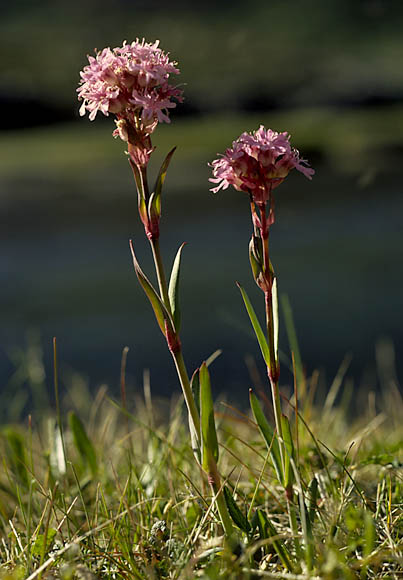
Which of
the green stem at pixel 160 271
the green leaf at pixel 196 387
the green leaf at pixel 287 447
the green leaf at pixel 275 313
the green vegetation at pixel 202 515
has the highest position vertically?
the green stem at pixel 160 271

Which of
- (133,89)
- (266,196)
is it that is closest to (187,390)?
(266,196)

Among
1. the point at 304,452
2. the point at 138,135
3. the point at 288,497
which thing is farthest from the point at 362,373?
the point at 138,135

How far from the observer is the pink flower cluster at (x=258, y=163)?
77 centimetres

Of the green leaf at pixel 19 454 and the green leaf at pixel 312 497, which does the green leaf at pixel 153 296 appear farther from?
the green leaf at pixel 19 454

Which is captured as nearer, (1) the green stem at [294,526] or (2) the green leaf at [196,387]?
(1) the green stem at [294,526]

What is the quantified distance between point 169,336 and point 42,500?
0.50 meters

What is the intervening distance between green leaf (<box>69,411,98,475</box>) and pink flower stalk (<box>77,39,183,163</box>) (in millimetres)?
564

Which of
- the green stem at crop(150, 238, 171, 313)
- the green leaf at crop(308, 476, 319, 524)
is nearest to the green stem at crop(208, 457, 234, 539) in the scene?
the green leaf at crop(308, 476, 319, 524)

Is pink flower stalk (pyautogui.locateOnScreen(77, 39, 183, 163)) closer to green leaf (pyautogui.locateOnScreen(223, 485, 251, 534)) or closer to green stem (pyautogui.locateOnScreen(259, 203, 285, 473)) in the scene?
green stem (pyautogui.locateOnScreen(259, 203, 285, 473))

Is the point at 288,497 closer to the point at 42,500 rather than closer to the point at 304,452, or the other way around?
the point at 304,452

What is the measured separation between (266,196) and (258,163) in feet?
0.14

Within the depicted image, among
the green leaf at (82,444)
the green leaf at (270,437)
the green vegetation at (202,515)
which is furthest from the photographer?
the green leaf at (82,444)

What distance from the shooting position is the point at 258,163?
79 cm

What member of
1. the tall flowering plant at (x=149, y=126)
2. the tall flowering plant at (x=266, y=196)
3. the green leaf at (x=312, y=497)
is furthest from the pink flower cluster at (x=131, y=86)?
the green leaf at (x=312, y=497)
